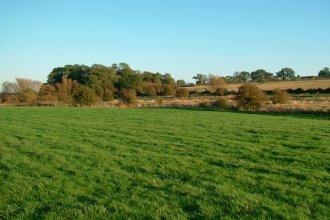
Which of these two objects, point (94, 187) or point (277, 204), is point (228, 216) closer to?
point (277, 204)

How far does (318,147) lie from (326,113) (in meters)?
24.8

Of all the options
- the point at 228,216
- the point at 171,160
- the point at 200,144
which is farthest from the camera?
the point at 200,144

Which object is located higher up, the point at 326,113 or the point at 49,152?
the point at 49,152

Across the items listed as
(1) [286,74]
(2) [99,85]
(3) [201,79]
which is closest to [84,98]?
(2) [99,85]

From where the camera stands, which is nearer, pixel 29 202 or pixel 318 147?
pixel 29 202

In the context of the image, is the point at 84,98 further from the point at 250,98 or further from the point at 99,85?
the point at 99,85

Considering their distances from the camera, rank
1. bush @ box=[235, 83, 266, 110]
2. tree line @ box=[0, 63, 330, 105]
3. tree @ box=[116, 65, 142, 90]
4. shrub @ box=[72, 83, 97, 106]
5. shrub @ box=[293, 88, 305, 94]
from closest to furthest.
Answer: bush @ box=[235, 83, 266, 110]
shrub @ box=[72, 83, 97, 106]
tree line @ box=[0, 63, 330, 105]
shrub @ box=[293, 88, 305, 94]
tree @ box=[116, 65, 142, 90]

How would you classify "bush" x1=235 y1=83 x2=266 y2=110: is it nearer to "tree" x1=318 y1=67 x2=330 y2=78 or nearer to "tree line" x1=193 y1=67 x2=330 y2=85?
"tree line" x1=193 y1=67 x2=330 y2=85

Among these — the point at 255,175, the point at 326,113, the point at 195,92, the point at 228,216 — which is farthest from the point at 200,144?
the point at 195,92

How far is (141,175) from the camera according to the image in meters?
7.36

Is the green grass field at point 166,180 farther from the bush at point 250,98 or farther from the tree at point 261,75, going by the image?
the tree at point 261,75

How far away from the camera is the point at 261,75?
4473 inches

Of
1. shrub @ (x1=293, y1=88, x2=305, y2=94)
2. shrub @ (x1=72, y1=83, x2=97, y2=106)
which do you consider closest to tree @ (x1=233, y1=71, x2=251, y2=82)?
shrub @ (x1=293, y1=88, x2=305, y2=94)

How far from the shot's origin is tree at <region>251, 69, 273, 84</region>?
113150mm
